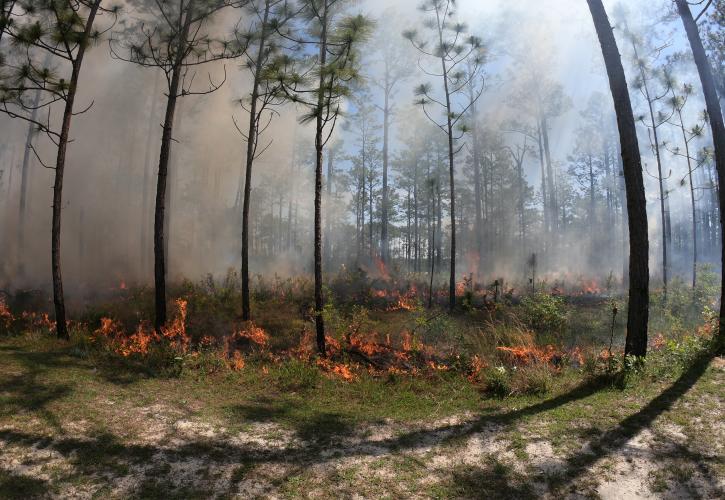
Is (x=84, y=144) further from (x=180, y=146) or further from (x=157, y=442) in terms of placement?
(x=157, y=442)

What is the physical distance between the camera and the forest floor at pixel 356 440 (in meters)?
3.51

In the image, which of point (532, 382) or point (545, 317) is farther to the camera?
point (545, 317)

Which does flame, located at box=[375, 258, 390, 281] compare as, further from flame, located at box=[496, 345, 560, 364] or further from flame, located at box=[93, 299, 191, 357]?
flame, located at box=[496, 345, 560, 364]

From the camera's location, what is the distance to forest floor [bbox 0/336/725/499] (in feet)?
11.5

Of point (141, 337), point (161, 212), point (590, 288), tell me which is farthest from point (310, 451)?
point (590, 288)

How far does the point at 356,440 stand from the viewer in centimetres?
454

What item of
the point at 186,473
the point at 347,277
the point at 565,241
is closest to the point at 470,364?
the point at 186,473

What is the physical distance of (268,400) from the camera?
6086 millimetres

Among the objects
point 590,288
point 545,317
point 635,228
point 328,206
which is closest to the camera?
point 635,228

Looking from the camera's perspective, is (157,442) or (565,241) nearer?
(157,442)

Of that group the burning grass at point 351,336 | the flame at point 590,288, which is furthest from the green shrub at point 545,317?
the flame at point 590,288

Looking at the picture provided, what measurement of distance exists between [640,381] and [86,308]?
12.4 metres

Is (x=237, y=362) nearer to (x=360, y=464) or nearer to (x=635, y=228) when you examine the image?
(x=360, y=464)

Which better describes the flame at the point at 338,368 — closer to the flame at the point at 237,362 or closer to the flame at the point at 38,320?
the flame at the point at 237,362
